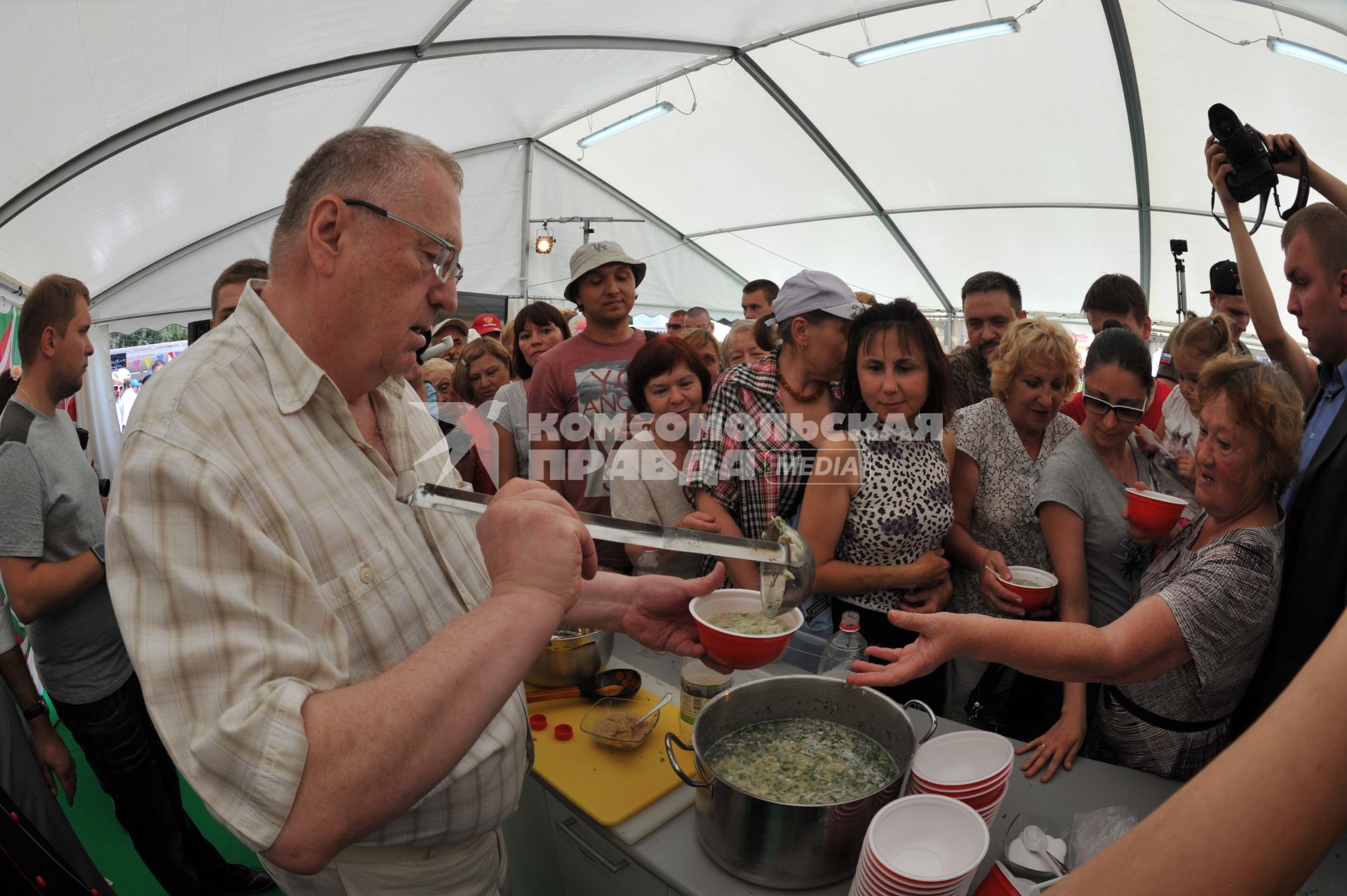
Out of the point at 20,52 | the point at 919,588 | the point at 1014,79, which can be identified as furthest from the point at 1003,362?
the point at 1014,79

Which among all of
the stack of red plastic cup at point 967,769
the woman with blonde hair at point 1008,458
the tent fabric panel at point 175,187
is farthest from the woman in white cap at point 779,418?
the tent fabric panel at point 175,187

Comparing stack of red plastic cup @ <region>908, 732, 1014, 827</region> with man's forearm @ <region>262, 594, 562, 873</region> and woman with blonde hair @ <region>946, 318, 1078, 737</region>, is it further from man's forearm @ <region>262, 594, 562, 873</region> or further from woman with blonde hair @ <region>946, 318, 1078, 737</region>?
woman with blonde hair @ <region>946, 318, 1078, 737</region>

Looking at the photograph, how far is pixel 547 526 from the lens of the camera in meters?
1.04

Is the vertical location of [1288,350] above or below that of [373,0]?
below

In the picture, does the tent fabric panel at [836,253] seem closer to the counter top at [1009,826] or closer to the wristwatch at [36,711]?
the counter top at [1009,826]

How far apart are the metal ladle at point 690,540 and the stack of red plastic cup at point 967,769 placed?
1.42 ft

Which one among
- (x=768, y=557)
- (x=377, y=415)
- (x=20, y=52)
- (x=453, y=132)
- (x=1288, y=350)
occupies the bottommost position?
(x=768, y=557)

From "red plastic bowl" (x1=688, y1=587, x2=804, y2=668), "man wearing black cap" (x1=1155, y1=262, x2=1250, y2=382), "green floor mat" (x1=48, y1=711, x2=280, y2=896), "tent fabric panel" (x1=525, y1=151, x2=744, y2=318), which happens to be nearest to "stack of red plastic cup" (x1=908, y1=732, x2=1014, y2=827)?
"red plastic bowl" (x1=688, y1=587, x2=804, y2=668)

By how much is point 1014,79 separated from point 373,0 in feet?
18.5

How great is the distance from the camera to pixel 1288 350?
9.12 ft

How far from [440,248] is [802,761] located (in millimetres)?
1260

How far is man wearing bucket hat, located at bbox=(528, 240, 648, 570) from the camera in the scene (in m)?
3.54

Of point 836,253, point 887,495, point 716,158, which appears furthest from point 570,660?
point 836,253

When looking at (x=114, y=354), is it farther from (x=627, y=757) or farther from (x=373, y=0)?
(x=627, y=757)
